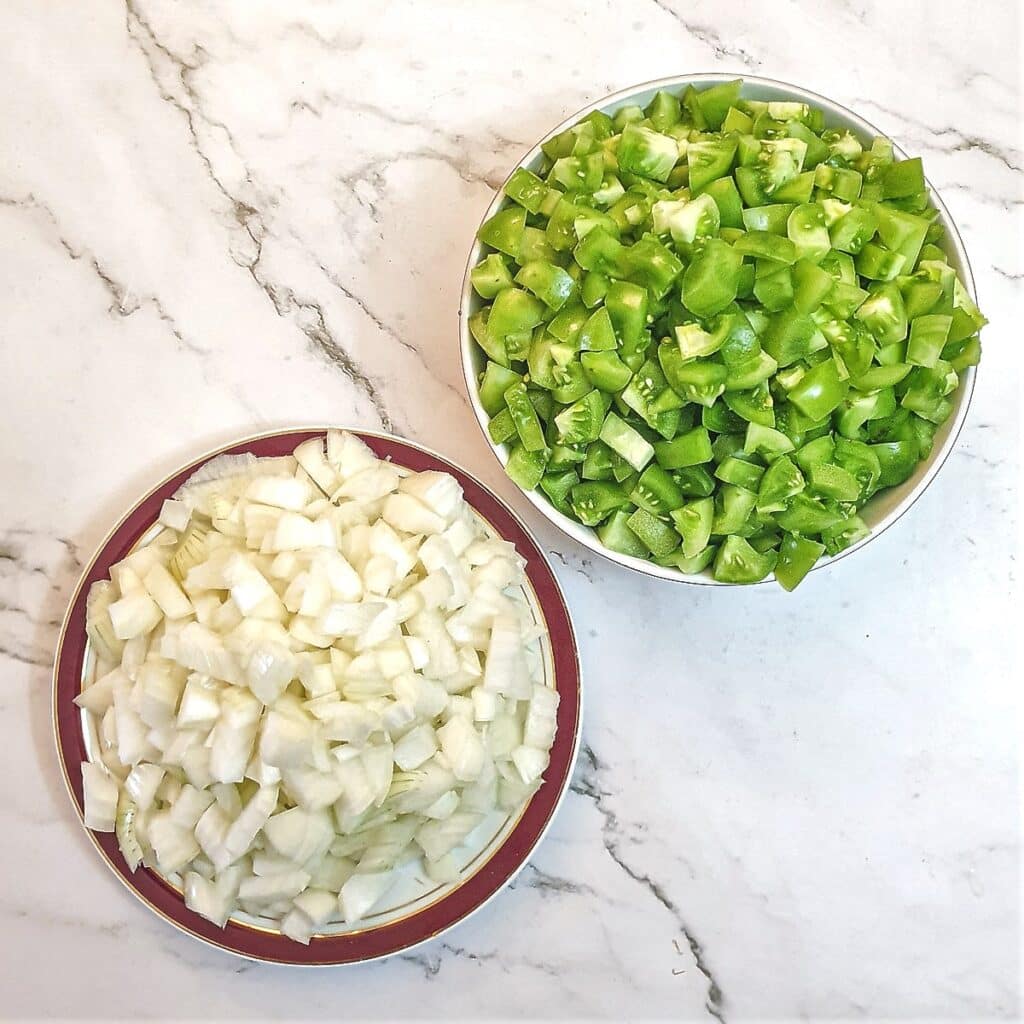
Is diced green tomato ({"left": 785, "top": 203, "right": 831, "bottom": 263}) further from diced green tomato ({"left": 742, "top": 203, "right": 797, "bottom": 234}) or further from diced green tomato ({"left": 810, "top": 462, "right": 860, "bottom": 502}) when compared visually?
diced green tomato ({"left": 810, "top": 462, "right": 860, "bottom": 502})

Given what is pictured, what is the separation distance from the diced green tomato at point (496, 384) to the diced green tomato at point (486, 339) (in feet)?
0.03

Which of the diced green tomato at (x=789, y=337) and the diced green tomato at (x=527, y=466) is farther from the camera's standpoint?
the diced green tomato at (x=527, y=466)

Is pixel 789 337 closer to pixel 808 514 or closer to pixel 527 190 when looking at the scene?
pixel 808 514

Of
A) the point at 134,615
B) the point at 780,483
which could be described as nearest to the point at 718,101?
the point at 780,483

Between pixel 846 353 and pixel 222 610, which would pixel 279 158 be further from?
pixel 846 353

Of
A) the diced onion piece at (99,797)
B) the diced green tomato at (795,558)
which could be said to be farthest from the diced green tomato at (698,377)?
the diced onion piece at (99,797)

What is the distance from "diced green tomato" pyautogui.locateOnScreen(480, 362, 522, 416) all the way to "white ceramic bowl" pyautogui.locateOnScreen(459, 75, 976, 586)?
2 centimetres

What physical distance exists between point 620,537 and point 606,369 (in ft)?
0.73

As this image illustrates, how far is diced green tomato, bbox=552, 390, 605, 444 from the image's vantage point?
41.6 inches

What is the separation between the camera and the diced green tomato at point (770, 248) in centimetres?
98

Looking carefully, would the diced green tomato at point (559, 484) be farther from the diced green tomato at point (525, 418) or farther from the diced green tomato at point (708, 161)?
the diced green tomato at point (708, 161)

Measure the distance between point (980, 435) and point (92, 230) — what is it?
1.24 meters

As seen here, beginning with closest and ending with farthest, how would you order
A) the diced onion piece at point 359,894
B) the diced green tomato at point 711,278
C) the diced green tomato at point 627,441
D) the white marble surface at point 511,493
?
the diced green tomato at point 711,278, the diced green tomato at point 627,441, the diced onion piece at point 359,894, the white marble surface at point 511,493

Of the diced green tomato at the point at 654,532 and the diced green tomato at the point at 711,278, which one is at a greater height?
the diced green tomato at the point at 711,278
